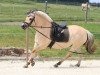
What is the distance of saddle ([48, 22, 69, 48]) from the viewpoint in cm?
1362

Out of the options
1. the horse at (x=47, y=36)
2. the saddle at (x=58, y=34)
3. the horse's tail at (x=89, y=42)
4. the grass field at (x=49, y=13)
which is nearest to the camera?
the horse at (x=47, y=36)

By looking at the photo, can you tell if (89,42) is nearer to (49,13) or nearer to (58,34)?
(58,34)

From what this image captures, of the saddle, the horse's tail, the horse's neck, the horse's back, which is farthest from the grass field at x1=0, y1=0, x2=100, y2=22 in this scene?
the horse's neck

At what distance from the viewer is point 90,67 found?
45.9ft

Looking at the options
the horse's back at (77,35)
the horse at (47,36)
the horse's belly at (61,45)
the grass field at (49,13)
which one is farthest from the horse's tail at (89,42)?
the grass field at (49,13)

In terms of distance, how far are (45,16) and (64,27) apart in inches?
29.2

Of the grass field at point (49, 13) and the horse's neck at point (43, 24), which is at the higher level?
the horse's neck at point (43, 24)

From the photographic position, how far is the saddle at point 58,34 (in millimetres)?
13617

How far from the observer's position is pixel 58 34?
13680 millimetres

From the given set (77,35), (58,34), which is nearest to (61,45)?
(58,34)

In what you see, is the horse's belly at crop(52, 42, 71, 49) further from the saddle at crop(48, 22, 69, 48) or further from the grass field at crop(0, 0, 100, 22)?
the grass field at crop(0, 0, 100, 22)

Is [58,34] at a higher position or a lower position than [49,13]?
higher

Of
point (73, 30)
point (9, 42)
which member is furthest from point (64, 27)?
point (9, 42)

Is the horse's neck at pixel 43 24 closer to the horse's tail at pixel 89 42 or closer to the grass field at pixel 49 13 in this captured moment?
the horse's tail at pixel 89 42
